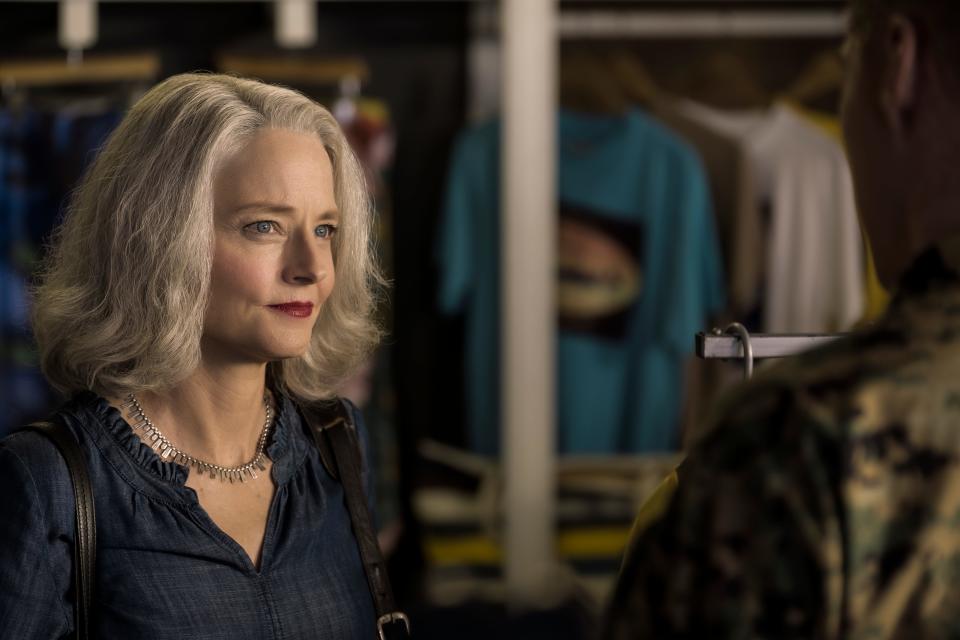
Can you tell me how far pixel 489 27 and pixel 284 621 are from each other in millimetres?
2216

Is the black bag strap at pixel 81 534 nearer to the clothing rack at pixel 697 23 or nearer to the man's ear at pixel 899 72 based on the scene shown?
the man's ear at pixel 899 72

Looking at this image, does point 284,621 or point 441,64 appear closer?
point 284,621

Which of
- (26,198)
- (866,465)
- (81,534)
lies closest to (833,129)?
(26,198)

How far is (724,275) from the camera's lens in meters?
3.11

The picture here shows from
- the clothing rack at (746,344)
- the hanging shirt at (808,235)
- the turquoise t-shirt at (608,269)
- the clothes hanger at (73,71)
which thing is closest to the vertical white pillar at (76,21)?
the clothes hanger at (73,71)

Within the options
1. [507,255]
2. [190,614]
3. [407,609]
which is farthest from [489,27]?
[190,614]

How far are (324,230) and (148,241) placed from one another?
8.0 inches

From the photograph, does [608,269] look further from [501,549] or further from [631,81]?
[501,549]

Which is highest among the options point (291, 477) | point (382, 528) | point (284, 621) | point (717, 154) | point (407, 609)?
point (717, 154)

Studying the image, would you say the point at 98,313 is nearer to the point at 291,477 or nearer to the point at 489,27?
the point at 291,477

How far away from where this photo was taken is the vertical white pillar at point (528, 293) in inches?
113

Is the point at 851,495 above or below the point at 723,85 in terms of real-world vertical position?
below

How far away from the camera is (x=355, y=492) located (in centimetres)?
138

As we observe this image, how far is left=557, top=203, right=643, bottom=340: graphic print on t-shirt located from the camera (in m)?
3.03
